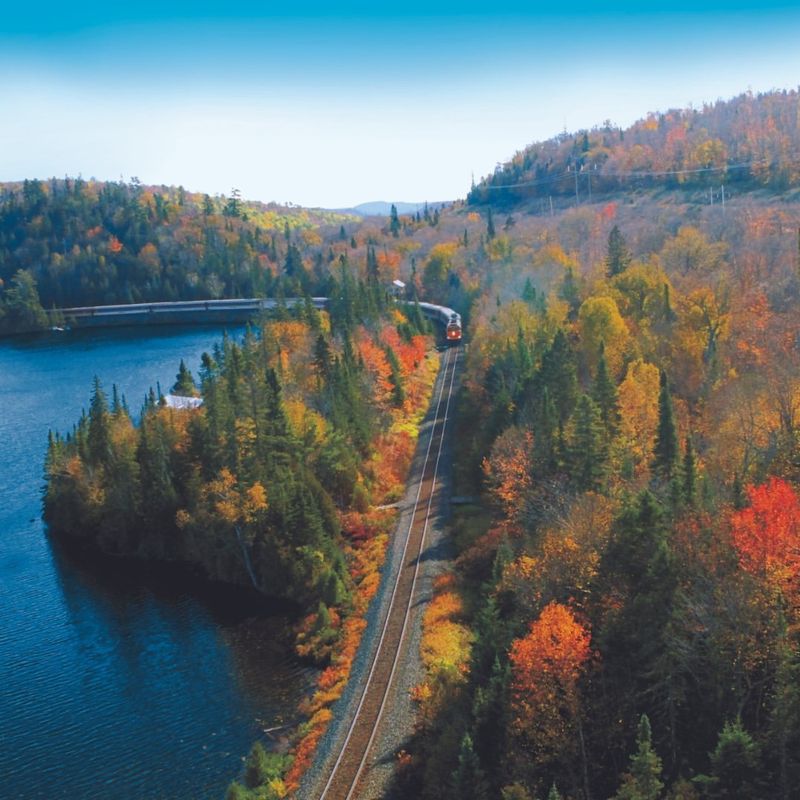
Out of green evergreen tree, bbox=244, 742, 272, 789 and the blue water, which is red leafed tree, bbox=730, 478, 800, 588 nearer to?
green evergreen tree, bbox=244, 742, 272, 789

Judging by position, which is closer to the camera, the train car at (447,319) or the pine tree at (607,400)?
the pine tree at (607,400)

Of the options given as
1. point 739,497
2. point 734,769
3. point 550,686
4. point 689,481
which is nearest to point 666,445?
point 689,481

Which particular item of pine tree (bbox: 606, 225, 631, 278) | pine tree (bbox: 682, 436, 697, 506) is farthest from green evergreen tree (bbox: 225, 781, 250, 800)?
pine tree (bbox: 606, 225, 631, 278)

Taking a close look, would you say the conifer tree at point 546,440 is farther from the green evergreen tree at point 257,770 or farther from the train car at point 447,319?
the train car at point 447,319

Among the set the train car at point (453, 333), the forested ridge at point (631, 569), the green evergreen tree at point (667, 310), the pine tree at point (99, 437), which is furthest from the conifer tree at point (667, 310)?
the pine tree at point (99, 437)

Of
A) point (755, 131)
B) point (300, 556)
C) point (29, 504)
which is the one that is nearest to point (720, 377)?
point (300, 556)

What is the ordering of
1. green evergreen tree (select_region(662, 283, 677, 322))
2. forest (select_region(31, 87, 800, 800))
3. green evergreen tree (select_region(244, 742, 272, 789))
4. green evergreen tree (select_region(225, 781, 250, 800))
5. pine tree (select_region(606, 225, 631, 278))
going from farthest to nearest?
pine tree (select_region(606, 225, 631, 278)) < green evergreen tree (select_region(662, 283, 677, 322)) < green evergreen tree (select_region(244, 742, 272, 789)) < green evergreen tree (select_region(225, 781, 250, 800)) < forest (select_region(31, 87, 800, 800))

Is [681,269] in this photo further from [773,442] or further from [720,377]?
[773,442]
